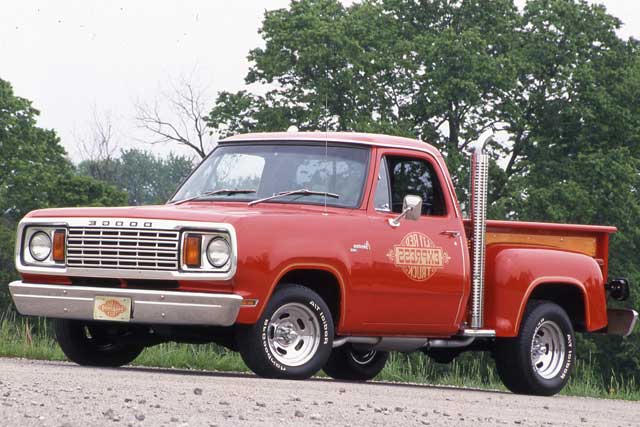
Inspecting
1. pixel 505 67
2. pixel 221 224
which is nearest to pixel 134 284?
pixel 221 224

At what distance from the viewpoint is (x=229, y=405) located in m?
7.67

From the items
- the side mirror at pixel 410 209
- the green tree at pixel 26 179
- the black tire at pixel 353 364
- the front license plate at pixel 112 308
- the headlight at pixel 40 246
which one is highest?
the green tree at pixel 26 179

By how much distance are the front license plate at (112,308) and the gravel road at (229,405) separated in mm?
400

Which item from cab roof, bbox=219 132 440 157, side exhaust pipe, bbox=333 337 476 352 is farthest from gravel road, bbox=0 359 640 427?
cab roof, bbox=219 132 440 157

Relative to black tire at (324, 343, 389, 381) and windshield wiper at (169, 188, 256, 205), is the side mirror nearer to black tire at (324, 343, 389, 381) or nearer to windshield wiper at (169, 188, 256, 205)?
windshield wiper at (169, 188, 256, 205)

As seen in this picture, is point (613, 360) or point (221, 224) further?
point (613, 360)

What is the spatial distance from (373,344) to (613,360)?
3820 centimetres

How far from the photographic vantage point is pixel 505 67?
1885 inches

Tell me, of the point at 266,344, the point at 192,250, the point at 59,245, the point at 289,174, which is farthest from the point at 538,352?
Result: the point at 59,245

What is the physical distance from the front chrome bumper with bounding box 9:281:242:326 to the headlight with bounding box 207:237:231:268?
0.84ft

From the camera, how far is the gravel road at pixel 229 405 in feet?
22.8

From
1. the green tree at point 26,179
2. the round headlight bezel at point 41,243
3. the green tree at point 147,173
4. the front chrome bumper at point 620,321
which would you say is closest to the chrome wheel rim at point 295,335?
the round headlight bezel at point 41,243

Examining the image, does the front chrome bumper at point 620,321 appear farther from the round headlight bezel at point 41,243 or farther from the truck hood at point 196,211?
the round headlight bezel at point 41,243

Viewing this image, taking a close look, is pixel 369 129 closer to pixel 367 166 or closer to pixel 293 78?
pixel 293 78
